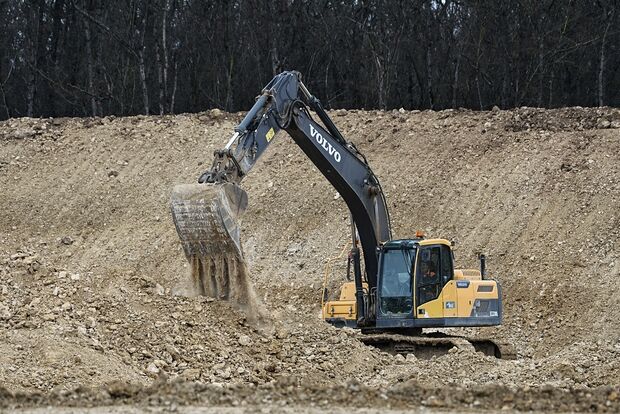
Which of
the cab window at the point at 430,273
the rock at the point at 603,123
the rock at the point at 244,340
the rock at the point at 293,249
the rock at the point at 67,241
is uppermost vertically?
the rock at the point at 603,123

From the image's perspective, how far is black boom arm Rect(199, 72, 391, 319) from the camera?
1448 centimetres

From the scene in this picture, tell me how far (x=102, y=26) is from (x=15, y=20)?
18.9ft

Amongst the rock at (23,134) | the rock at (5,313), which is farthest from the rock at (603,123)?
the rock at (5,313)

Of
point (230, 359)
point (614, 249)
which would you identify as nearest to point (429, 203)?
point (614, 249)

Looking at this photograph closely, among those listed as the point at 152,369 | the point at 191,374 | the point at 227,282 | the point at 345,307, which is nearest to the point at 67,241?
the point at 345,307

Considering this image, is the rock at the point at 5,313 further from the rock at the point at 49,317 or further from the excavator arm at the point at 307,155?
the excavator arm at the point at 307,155

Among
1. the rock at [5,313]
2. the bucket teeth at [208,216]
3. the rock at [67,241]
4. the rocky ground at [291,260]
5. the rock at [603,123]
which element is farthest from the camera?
the rock at [67,241]

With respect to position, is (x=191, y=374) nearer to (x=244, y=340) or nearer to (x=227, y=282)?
(x=244, y=340)

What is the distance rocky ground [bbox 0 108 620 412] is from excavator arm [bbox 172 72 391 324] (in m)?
1.13

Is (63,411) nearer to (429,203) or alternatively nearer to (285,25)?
(429,203)

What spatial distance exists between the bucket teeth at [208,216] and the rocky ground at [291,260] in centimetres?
74

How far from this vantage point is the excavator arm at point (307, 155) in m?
14.0

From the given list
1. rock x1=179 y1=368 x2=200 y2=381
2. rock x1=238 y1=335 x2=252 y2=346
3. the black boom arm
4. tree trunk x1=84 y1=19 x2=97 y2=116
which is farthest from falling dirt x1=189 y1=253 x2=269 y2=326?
tree trunk x1=84 y1=19 x2=97 y2=116

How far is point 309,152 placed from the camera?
16.2 m
